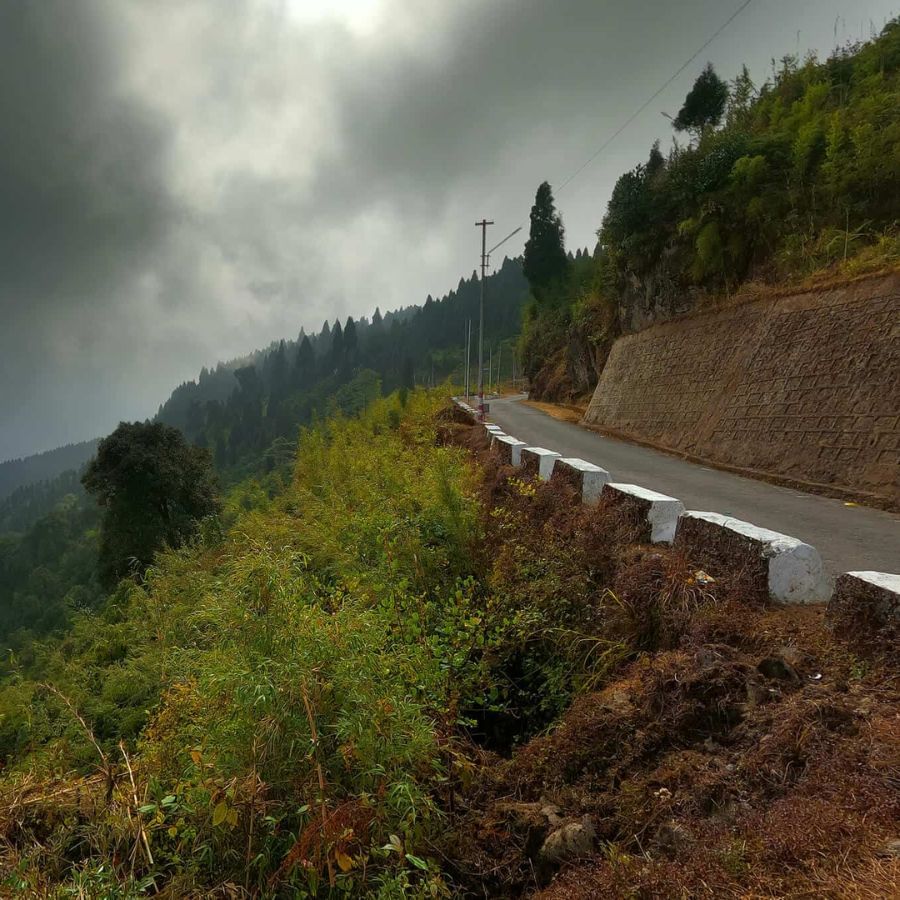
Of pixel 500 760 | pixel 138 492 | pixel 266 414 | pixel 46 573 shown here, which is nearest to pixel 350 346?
pixel 266 414

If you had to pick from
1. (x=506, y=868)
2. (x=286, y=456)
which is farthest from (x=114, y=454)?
(x=286, y=456)

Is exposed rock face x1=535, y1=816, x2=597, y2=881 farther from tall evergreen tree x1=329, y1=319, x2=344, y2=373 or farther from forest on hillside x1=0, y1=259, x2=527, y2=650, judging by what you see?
tall evergreen tree x1=329, y1=319, x2=344, y2=373

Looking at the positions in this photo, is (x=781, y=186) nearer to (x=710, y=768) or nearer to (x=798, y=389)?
(x=798, y=389)

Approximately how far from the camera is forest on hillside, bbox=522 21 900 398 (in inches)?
432

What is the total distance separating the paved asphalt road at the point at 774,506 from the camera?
4875 mm

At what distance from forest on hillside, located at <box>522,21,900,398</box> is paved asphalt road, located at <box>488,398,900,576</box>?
449cm

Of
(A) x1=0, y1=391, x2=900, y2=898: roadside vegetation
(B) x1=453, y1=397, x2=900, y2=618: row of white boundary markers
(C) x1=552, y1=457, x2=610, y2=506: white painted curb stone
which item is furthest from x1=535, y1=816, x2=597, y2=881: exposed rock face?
(C) x1=552, y1=457, x2=610, y2=506: white painted curb stone

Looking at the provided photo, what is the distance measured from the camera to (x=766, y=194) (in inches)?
533

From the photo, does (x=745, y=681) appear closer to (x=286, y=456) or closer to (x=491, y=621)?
(x=491, y=621)

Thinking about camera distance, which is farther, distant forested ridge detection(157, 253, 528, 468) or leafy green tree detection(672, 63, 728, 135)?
distant forested ridge detection(157, 253, 528, 468)

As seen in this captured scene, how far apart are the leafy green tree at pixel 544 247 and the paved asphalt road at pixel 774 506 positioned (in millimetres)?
31659

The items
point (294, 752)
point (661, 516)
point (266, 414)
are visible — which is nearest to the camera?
point (294, 752)

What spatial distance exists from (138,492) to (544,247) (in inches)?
1317

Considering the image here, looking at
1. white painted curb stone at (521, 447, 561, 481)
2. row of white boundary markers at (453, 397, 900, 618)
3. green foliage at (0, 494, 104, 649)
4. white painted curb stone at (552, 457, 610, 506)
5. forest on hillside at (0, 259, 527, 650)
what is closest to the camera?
row of white boundary markers at (453, 397, 900, 618)
